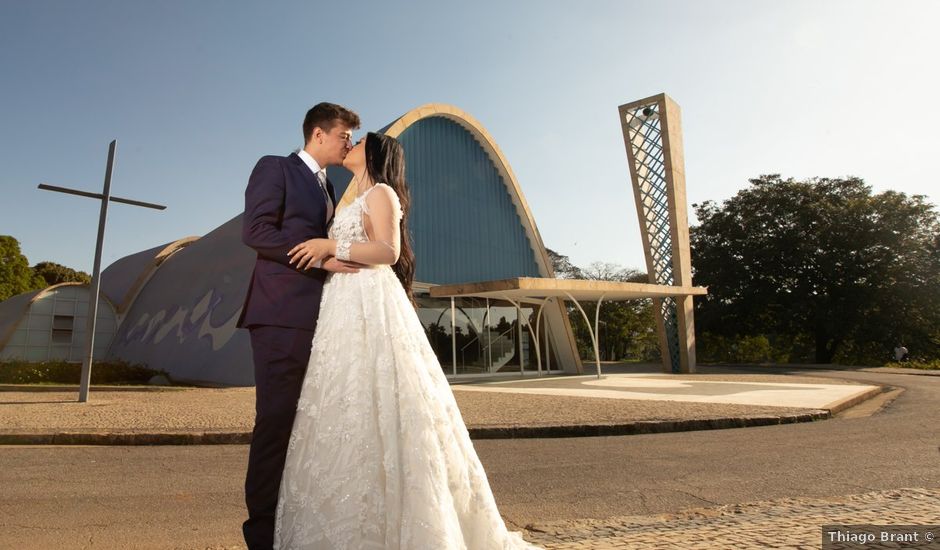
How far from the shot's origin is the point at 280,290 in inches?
98.7

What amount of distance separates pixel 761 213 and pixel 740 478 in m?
32.5

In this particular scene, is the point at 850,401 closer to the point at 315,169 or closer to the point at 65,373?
the point at 315,169

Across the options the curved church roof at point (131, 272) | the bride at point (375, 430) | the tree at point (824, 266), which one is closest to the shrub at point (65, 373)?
the curved church roof at point (131, 272)

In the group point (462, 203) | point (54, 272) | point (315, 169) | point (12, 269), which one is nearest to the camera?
point (315, 169)

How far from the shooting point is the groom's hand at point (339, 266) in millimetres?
2535

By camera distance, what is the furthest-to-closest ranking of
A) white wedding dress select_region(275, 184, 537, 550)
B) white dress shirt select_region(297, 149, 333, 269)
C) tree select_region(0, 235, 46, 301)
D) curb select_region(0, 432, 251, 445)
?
tree select_region(0, 235, 46, 301)
curb select_region(0, 432, 251, 445)
white dress shirt select_region(297, 149, 333, 269)
white wedding dress select_region(275, 184, 537, 550)

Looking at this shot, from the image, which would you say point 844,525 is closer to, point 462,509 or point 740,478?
point 740,478

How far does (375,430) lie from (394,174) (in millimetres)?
1128

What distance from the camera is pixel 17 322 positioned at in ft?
67.4

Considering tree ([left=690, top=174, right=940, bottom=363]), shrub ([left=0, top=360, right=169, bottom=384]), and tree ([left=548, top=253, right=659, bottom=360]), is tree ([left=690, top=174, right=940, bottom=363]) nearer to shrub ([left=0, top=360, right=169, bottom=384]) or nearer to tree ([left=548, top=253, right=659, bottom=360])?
tree ([left=548, top=253, right=659, bottom=360])

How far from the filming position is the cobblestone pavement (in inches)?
118

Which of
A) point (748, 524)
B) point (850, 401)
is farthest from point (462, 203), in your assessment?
point (748, 524)

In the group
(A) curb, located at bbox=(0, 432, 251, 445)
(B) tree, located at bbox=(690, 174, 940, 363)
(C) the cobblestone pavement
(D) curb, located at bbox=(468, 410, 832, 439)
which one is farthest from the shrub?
(B) tree, located at bbox=(690, 174, 940, 363)

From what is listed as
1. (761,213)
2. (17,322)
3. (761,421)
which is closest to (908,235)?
(761,213)
